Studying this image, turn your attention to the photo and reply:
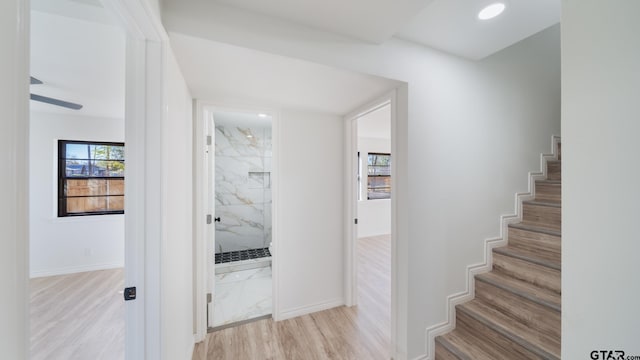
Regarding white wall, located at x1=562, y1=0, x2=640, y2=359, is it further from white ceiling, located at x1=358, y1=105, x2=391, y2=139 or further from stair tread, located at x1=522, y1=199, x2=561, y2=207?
white ceiling, located at x1=358, y1=105, x2=391, y2=139

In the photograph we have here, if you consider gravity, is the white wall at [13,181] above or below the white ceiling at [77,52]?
below

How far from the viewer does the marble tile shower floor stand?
7.15ft

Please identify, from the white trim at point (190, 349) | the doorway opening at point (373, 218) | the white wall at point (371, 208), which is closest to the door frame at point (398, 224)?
the doorway opening at point (373, 218)

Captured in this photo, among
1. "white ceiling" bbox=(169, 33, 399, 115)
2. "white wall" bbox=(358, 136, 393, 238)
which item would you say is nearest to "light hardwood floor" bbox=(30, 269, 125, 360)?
"white ceiling" bbox=(169, 33, 399, 115)

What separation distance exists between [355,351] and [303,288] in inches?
28.0

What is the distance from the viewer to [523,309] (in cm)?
147

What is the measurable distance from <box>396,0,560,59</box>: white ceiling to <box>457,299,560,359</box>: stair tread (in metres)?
1.96

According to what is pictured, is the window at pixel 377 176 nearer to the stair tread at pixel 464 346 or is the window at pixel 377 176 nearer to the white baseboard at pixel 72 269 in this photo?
the stair tread at pixel 464 346

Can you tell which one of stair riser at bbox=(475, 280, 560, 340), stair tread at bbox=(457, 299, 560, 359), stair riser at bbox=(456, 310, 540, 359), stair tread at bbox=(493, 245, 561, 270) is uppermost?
stair tread at bbox=(493, 245, 561, 270)

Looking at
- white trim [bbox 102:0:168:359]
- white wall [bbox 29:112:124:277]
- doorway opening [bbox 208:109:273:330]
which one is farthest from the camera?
doorway opening [bbox 208:109:273:330]

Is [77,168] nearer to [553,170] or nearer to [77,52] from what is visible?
[77,52]

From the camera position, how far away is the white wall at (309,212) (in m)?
2.12

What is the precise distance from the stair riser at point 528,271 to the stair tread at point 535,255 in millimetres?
29

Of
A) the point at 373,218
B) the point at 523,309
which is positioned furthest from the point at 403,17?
the point at 373,218
